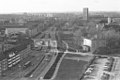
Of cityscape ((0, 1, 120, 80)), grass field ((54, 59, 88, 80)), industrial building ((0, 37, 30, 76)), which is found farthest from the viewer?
industrial building ((0, 37, 30, 76))

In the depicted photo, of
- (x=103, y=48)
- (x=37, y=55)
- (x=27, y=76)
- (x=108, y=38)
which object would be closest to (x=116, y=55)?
(x=103, y=48)

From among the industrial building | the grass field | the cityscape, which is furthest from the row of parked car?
the industrial building

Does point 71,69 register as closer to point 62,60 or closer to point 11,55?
point 62,60

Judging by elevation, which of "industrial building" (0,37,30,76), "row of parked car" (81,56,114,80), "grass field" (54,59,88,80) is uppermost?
"industrial building" (0,37,30,76)

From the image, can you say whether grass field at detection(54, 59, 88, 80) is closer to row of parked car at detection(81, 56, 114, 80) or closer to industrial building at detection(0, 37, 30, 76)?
row of parked car at detection(81, 56, 114, 80)

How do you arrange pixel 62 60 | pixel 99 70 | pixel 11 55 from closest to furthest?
pixel 99 70 → pixel 11 55 → pixel 62 60

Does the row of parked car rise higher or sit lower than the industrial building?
lower

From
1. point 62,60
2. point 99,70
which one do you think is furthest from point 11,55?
point 99,70

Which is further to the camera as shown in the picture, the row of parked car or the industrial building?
the industrial building
